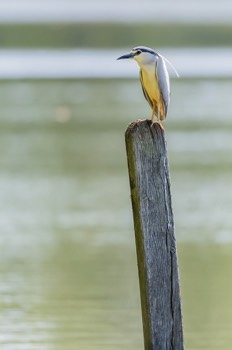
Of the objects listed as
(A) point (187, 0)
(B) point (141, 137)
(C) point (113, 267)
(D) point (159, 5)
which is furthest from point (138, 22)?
(B) point (141, 137)

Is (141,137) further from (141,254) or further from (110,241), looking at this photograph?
(110,241)

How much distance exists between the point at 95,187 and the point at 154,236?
831 cm

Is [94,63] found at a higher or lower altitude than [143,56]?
higher

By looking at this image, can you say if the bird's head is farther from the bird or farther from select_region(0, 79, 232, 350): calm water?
select_region(0, 79, 232, 350): calm water

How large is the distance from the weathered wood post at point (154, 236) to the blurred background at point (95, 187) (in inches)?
87.4

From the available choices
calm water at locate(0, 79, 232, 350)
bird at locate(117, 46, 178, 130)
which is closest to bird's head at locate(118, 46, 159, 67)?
bird at locate(117, 46, 178, 130)

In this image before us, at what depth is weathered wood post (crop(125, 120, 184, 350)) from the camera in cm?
603

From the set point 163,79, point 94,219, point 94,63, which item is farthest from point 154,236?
point 94,63

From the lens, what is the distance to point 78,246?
11.5 metres

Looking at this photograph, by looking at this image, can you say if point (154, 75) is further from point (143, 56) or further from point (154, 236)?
point (154, 236)

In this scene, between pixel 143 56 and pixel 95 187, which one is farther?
pixel 95 187

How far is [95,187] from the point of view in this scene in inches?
565

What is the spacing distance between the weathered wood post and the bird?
1.63 ft

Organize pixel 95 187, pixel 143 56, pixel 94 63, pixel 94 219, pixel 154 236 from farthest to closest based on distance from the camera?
pixel 94 63, pixel 95 187, pixel 94 219, pixel 143 56, pixel 154 236
